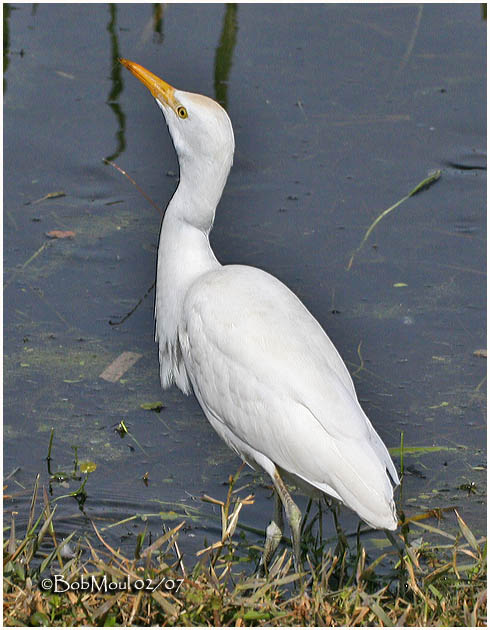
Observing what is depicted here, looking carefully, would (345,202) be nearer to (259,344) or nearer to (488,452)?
(488,452)

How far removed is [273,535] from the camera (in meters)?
3.34

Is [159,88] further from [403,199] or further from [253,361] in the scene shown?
[403,199]

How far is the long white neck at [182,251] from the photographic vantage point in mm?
3492

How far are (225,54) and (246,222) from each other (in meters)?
1.75

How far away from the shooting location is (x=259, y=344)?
10.6 ft

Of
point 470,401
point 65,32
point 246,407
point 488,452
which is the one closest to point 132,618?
point 246,407

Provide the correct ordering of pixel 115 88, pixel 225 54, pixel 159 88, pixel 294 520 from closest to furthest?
1. pixel 294 520
2. pixel 159 88
3. pixel 115 88
4. pixel 225 54

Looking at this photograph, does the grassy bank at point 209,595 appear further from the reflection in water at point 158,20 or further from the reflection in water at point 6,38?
the reflection in water at point 158,20

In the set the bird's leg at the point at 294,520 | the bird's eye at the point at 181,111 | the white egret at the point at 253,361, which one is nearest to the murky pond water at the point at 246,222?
the bird's leg at the point at 294,520

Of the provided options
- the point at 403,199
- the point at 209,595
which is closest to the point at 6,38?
the point at 403,199

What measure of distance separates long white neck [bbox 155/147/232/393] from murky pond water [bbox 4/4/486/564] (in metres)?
0.51

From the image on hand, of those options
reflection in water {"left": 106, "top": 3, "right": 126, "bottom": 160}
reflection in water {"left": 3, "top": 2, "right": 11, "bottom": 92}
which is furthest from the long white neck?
reflection in water {"left": 3, "top": 2, "right": 11, "bottom": 92}

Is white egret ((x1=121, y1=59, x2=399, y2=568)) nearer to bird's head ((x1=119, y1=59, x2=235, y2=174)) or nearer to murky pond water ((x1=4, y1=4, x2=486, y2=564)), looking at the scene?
bird's head ((x1=119, y1=59, x2=235, y2=174))

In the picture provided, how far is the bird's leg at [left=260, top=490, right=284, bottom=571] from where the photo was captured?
3.30 meters
